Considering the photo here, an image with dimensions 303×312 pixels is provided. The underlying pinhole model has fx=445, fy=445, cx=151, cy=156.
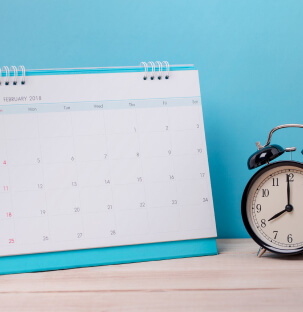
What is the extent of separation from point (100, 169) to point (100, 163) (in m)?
0.01

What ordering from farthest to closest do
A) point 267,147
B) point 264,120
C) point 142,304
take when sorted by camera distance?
1. point 264,120
2. point 267,147
3. point 142,304

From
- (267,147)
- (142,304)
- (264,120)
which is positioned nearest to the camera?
(142,304)

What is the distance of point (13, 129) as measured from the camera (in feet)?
3.01

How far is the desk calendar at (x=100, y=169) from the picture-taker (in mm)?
899

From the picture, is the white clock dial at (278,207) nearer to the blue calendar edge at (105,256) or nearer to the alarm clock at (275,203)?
the alarm clock at (275,203)

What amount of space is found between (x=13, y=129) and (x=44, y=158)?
3.4 inches

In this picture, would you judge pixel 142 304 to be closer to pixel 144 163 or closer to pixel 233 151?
pixel 144 163

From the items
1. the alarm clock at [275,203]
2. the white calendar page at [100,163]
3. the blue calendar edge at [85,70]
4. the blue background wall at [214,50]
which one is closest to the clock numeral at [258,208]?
the alarm clock at [275,203]

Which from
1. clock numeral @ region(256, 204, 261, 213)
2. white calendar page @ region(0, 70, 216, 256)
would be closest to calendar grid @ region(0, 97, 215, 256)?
white calendar page @ region(0, 70, 216, 256)

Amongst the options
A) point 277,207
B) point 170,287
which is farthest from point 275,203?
point 170,287

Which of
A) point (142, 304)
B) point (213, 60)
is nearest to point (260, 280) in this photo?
point (142, 304)

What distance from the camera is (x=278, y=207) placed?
0.90 meters

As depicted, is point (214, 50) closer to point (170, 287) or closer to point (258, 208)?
point (258, 208)

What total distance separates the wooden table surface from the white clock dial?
0.15ft
